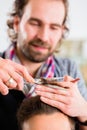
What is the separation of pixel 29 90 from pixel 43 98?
4.1 inches

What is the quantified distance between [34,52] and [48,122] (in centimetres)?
48

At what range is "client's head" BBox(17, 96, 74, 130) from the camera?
86 centimetres

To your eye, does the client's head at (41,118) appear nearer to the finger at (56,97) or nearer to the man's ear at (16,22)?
the finger at (56,97)

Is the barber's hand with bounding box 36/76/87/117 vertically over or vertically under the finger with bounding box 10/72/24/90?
under

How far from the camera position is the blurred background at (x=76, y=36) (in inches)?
54.9

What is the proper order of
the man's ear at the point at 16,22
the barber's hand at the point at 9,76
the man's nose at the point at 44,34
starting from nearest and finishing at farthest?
the barber's hand at the point at 9,76 < the man's nose at the point at 44,34 < the man's ear at the point at 16,22

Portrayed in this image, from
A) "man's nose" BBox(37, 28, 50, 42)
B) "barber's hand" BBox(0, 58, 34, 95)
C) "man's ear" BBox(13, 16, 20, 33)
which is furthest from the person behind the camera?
"man's ear" BBox(13, 16, 20, 33)

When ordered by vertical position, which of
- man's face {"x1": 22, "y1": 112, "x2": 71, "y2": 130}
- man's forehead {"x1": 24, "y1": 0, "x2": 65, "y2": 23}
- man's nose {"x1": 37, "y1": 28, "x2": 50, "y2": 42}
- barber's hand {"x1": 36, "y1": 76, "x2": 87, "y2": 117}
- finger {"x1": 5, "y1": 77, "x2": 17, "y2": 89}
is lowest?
man's face {"x1": 22, "y1": 112, "x2": 71, "y2": 130}

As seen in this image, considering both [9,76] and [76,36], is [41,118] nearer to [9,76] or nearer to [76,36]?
[9,76]

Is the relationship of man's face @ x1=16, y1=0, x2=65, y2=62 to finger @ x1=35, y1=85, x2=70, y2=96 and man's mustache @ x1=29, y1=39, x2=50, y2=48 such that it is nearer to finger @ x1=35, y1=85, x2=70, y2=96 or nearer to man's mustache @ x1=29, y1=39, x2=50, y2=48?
man's mustache @ x1=29, y1=39, x2=50, y2=48

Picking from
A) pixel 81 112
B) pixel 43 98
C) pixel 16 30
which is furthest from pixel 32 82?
pixel 16 30

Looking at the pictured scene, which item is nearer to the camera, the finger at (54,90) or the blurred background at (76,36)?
the finger at (54,90)

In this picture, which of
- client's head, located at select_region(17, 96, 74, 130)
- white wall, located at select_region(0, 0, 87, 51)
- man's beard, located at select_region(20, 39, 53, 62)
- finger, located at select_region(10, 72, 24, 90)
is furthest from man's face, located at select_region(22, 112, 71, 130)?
white wall, located at select_region(0, 0, 87, 51)

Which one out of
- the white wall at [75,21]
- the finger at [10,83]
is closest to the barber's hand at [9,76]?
the finger at [10,83]
